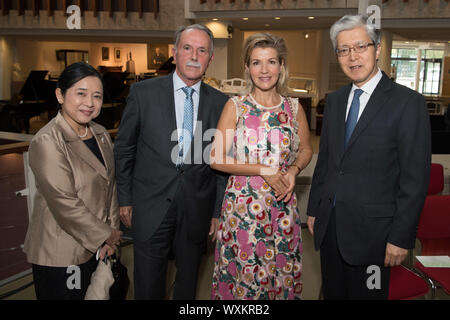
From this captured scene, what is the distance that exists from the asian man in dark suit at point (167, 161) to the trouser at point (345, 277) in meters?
0.74

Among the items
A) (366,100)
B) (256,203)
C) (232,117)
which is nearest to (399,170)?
(366,100)

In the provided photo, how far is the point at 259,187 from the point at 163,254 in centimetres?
69

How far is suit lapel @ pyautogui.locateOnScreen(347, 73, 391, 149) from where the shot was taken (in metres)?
1.89

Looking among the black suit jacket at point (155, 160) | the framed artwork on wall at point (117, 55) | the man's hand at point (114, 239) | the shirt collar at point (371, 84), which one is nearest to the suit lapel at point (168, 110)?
the black suit jacket at point (155, 160)

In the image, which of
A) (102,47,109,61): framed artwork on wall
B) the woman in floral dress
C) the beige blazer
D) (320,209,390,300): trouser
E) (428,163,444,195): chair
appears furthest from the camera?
(102,47,109,61): framed artwork on wall

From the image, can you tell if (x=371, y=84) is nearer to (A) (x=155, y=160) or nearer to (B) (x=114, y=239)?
(A) (x=155, y=160)

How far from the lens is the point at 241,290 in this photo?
7.61 feet

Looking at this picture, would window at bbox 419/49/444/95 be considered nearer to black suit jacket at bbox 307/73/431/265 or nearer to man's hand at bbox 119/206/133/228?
black suit jacket at bbox 307/73/431/265

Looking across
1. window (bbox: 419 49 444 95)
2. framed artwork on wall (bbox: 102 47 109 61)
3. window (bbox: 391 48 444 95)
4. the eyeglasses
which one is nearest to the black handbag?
the eyeglasses

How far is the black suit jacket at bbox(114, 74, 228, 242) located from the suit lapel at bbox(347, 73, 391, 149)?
2.81 feet

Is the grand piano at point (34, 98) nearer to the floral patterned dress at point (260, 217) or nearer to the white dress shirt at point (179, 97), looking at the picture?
the white dress shirt at point (179, 97)

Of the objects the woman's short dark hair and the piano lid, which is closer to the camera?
the woman's short dark hair

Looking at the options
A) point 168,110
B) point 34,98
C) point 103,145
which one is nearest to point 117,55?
point 34,98

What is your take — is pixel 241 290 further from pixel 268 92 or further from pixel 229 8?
pixel 229 8
